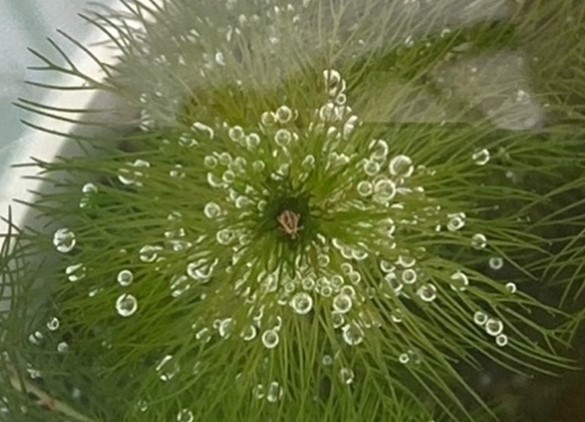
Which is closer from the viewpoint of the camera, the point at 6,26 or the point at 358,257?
the point at 358,257

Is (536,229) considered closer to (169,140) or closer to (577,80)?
(577,80)

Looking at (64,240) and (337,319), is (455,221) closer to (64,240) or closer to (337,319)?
(337,319)

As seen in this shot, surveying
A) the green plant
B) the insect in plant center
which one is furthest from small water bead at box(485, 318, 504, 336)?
the insect in plant center

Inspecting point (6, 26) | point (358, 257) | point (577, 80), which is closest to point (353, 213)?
point (358, 257)

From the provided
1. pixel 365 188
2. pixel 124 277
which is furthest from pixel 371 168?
pixel 124 277

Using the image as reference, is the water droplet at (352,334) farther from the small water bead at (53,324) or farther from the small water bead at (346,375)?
the small water bead at (53,324)

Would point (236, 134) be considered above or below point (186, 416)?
above
